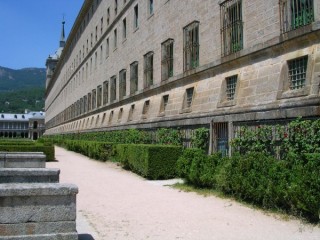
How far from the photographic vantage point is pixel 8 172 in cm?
667

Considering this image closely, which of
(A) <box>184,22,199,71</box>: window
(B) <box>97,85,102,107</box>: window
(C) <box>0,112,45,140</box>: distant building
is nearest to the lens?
(A) <box>184,22,199,71</box>: window

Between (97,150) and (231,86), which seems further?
(97,150)

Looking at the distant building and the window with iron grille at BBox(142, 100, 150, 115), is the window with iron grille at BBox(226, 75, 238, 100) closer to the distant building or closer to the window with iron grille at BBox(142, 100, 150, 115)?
the window with iron grille at BBox(142, 100, 150, 115)

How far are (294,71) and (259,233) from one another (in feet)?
20.2

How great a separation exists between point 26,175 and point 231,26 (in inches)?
420

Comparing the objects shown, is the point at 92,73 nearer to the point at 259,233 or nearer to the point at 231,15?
the point at 231,15

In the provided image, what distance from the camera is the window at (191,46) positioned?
17688mm

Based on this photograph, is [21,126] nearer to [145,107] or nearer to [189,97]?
[145,107]

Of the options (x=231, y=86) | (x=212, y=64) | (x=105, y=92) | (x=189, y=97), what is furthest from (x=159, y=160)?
(x=105, y=92)

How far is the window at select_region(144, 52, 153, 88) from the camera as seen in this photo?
77.8 ft

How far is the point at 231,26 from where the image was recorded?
580 inches

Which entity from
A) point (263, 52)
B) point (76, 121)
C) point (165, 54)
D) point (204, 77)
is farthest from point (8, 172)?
point (76, 121)

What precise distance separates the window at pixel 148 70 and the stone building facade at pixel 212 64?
0.06 meters

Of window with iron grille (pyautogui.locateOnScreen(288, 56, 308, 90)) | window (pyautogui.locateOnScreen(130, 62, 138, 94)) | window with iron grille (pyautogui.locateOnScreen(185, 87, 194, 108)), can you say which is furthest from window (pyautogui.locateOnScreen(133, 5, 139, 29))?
window with iron grille (pyautogui.locateOnScreen(288, 56, 308, 90))
